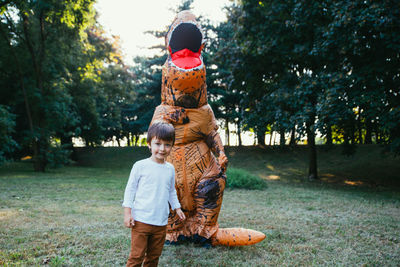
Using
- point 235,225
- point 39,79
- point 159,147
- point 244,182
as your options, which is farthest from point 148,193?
point 39,79

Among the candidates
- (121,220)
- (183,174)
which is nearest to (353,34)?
(183,174)

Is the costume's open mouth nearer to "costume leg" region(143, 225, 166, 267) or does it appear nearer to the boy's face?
the boy's face

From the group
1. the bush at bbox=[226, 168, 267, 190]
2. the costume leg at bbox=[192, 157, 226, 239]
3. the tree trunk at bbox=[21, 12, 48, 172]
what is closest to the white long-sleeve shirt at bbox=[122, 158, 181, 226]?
the costume leg at bbox=[192, 157, 226, 239]

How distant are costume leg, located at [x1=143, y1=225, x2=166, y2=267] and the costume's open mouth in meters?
2.07

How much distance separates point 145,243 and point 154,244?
9 cm

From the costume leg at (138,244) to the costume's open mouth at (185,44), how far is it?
207 cm

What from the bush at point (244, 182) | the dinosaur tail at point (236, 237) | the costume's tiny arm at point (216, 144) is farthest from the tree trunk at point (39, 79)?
the dinosaur tail at point (236, 237)

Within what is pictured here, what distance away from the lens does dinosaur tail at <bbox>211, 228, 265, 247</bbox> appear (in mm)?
3326

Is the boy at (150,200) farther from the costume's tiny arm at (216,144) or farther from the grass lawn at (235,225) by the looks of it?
the costume's tiny arm at (216,144)

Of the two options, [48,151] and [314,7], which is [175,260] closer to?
[314,7]

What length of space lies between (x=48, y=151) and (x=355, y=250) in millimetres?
13214

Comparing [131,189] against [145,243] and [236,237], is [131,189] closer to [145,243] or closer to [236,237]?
[145,243]

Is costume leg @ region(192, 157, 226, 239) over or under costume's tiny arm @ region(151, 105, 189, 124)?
under

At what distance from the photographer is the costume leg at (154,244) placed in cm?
232
